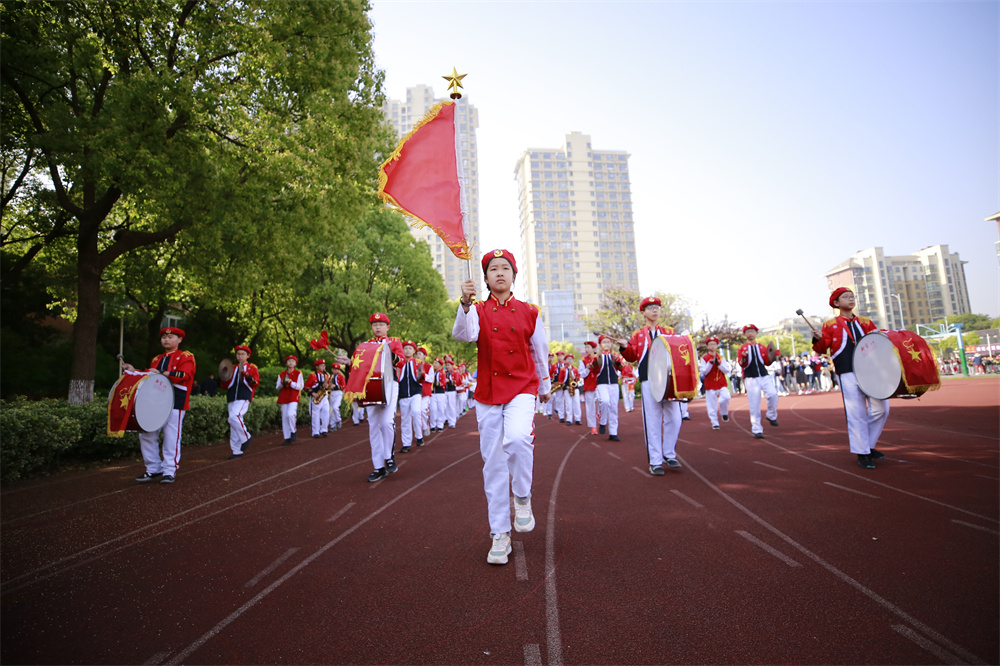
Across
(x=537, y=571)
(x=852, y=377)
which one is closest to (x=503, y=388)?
(x=537, y=571)

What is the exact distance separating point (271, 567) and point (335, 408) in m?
14.4

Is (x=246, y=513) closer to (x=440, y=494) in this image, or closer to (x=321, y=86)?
(x=440, y=494)

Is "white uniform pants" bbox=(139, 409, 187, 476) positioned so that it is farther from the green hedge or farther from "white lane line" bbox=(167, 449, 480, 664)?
"white lane line" bbox=(167, 449, 480, 664)

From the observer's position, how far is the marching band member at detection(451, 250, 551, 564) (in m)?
4.11

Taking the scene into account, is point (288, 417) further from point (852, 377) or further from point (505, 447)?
point (852, 377)

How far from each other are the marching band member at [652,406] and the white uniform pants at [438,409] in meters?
10.0

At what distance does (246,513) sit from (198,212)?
315 inches

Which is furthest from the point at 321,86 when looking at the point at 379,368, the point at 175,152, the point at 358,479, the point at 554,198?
the point at 554,198

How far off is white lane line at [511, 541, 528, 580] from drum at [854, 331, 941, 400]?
508cm

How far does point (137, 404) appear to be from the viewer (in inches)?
290

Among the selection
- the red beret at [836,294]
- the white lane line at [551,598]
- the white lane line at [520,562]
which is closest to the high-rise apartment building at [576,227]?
the red beret at [836,294]

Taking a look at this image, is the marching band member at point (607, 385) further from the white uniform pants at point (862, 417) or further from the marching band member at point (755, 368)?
the white uniform pants at point (862, 417)

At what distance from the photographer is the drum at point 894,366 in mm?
6203

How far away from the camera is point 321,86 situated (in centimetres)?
1241
